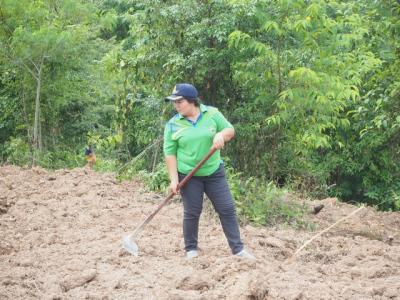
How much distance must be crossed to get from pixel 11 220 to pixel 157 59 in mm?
3724

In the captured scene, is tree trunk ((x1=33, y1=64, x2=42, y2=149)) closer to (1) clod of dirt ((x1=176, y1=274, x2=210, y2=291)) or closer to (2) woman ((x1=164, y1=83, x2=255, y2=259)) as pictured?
(2) woman ((x1=164, y1=83, x2=255, y2=259))

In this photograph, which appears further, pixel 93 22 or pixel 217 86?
pixel 93 22

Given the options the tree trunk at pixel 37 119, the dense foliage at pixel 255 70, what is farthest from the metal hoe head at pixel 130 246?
the tree trunk at pixel 37 119

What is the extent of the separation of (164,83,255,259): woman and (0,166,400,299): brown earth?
42 centimetres

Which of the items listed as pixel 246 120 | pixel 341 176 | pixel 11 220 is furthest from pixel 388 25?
pixel 341 176

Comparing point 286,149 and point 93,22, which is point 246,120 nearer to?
point 286,149

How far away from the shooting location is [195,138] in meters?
5.54

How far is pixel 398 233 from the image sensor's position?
866 cm

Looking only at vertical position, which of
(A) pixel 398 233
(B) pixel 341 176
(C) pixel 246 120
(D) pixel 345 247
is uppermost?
(C) pixel 246 120

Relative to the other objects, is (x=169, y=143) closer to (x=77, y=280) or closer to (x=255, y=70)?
(x=77, y=280)

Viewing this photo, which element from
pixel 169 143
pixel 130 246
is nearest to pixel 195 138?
pixel 169 143

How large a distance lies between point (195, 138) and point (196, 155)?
0.53 feet

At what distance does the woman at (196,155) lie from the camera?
5535mm

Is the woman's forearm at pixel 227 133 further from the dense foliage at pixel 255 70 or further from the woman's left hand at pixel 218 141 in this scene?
the dense foliage at pixel 255 70
